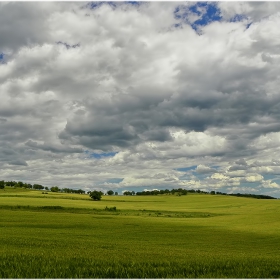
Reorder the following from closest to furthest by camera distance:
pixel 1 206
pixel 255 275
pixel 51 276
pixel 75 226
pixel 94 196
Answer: pixel 51 276 → pixel 255 275 → pixel 75 226 → pixel 1 206 → pixel 94 196

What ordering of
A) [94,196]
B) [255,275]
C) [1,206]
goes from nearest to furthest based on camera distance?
[255,275], [1,206], [94,196]

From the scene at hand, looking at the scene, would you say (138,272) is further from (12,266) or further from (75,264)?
(12,266)

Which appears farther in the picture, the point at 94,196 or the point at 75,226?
the point at 94,196

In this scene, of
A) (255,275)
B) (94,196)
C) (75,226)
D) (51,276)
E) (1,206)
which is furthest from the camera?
(94,196)

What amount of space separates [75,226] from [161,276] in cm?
4235

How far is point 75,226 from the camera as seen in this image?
5031cm

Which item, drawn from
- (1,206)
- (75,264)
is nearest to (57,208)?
(1,206)

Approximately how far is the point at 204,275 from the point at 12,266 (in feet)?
20.3

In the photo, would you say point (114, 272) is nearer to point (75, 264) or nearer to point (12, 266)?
point (75, 264)

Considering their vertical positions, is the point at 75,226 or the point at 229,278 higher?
the point at 229,278

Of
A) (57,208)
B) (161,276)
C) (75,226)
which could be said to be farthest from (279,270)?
(57,208)

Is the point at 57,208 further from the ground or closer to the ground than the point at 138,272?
closer to the ground

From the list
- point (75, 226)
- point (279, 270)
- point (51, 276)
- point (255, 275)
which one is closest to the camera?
point (51, 276)

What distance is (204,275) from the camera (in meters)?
10.2
